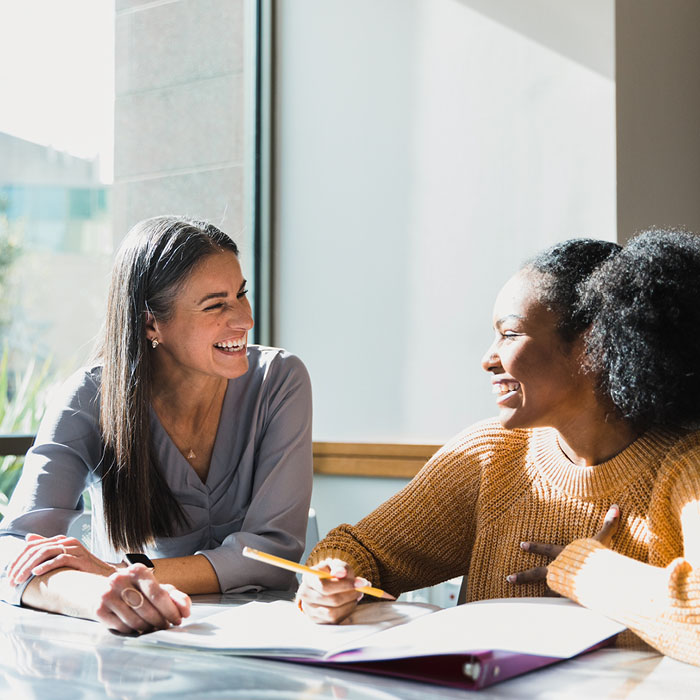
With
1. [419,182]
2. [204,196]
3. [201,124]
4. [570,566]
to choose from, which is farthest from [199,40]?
[570,566]

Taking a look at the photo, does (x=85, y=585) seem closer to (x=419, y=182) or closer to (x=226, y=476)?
(x=226, y=476)

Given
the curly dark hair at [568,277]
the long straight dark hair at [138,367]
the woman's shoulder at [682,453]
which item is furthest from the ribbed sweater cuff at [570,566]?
the long straight dark hair at [138,367]

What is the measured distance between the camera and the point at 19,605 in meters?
1.20

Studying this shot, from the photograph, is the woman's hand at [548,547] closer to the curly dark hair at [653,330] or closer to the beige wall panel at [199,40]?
the curly dark hair at [653,330]

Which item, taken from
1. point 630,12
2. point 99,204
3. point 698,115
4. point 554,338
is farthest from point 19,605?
point 698,115

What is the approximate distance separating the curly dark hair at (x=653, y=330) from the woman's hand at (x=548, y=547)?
0.49 ft

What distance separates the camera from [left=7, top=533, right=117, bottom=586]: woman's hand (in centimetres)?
118

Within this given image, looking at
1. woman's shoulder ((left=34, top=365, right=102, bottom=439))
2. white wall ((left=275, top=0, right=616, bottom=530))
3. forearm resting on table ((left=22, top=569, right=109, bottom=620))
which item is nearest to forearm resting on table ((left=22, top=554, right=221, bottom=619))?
forearm resting on table ((left=22, top=569, right=109, bottom=620))

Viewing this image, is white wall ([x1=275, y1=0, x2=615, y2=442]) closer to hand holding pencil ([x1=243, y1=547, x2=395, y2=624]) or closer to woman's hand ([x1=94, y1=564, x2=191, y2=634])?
hand holding pencil ([x1=243, y1=547, x2=395, y2=624])

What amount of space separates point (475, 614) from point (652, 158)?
1.64m

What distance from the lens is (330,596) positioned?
1.00 m

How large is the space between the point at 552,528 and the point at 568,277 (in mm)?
383

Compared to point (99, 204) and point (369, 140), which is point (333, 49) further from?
point (99, 204)

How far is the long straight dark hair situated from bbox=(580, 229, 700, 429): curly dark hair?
79 centimetres
